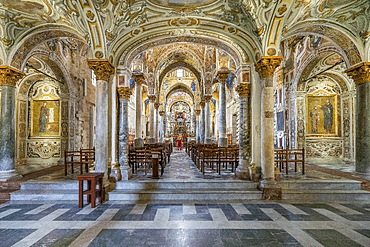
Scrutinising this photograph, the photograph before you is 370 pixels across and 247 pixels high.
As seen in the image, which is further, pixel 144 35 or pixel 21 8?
pixel 144 35

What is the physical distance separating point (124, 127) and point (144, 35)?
3644 millimetres

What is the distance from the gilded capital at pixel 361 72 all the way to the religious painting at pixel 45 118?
48.6ft

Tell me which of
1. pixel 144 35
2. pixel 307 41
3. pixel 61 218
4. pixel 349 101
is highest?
pixel 307 41

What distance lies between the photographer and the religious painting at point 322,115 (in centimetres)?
1374

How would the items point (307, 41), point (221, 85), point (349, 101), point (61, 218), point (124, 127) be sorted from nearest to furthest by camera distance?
point (61, 218)
point (124, 127)
point (307, 41)
point (349, 101)
point (221, 85)

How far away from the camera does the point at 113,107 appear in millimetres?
8453

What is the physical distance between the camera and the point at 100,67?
770cm

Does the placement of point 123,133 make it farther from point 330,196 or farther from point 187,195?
point 330,196

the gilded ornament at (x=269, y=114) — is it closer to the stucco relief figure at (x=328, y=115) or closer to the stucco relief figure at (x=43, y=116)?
the stucco relief figure at (x=328, y=115)

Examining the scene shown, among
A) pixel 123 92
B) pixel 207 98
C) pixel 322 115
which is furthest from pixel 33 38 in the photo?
pixel 322 115

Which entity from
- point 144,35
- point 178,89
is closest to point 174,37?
point 144,35

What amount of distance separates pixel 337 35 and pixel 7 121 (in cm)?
1323

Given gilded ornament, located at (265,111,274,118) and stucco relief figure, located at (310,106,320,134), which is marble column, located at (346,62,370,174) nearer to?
gilded ornament, located at (265,111,274,118)

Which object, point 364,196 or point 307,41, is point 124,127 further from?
point 307,41
